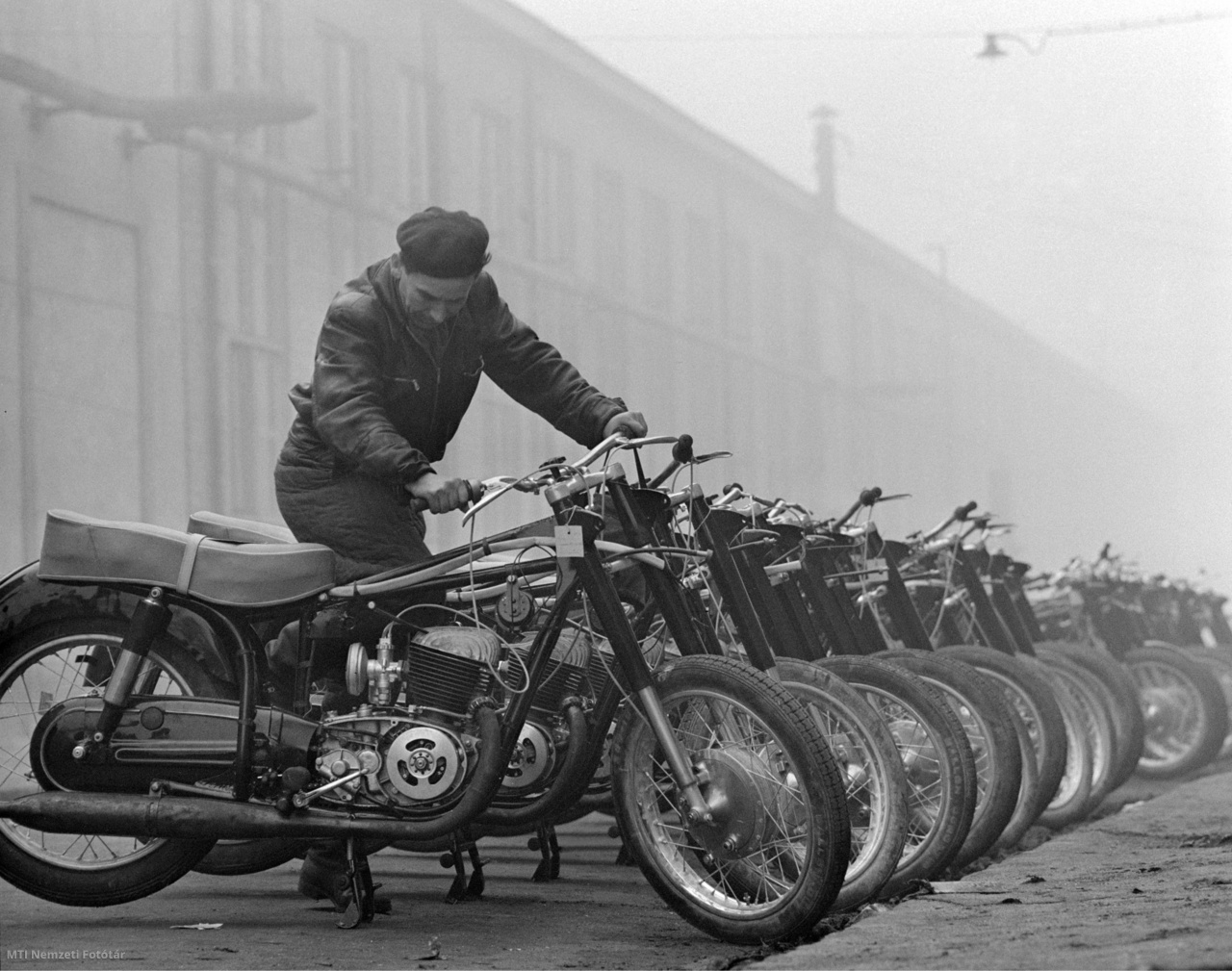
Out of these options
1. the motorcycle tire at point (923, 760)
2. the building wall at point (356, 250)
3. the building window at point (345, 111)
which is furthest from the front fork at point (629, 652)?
the building window at point (345, 111)

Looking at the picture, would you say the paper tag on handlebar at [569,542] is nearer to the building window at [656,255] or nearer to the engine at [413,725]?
the engine at [413,725]

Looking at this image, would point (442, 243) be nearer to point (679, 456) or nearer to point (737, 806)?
point (679, 456)

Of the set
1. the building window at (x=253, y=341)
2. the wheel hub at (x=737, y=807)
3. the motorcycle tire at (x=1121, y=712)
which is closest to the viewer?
the wheel hub at (x=737, y=807)

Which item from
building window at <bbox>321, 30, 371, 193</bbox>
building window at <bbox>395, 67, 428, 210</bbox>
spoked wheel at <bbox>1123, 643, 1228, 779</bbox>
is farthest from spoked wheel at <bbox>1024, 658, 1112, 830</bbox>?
building window at <bbox>395, 67, 428, 210</bbox>

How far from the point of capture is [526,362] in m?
5.51

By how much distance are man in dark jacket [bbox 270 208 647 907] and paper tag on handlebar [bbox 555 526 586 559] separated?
351 mm

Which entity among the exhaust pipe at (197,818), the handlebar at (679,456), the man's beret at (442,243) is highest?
the man's beret at (442,243)

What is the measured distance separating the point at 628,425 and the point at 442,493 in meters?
0.68

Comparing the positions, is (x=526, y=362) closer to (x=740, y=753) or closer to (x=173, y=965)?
(x=740, y=753)

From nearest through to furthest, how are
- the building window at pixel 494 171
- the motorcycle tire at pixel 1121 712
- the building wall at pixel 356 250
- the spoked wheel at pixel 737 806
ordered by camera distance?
the spoked wheel at pixel 737 806 → the motorcycle tire at pixel 1121 712 → the building wall at pixel 356 250 → the building window at pixel 494 171

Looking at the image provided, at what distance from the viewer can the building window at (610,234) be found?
21.2m

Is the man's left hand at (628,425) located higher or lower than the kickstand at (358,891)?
higher

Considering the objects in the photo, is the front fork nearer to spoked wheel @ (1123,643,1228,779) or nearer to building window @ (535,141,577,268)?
spoked wheel @ (1123,643,1228,779)

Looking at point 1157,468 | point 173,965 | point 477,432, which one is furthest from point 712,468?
point 1157,468
